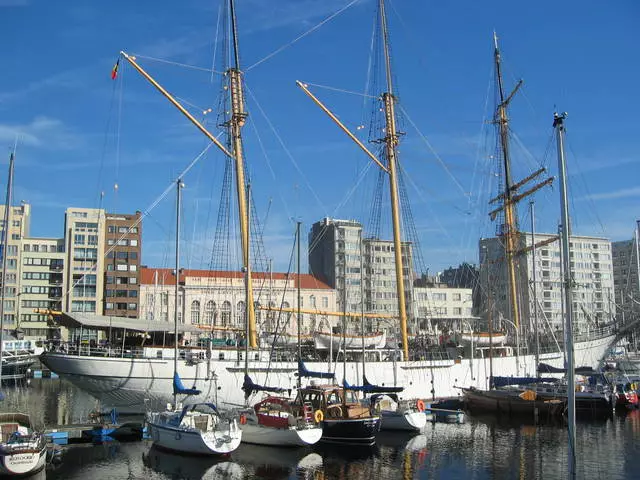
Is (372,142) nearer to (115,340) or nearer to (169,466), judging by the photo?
(115,340)

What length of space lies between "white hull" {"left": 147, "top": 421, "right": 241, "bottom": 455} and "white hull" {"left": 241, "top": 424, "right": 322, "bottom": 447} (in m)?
3.71

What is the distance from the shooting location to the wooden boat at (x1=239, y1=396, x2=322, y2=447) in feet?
136

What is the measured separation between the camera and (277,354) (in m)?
61.7

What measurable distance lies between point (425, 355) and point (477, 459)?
31.9 metres

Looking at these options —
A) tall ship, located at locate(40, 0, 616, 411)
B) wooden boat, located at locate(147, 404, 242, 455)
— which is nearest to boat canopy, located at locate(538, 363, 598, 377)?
tall ship, located at locate(40, 0, 616, 411)

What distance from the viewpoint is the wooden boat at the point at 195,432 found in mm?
38906

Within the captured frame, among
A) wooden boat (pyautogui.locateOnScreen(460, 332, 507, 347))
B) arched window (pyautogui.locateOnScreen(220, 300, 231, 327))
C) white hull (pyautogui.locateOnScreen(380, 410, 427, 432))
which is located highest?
arched window (pyautogui.locateOnScreen(220, 300, 231, 327))

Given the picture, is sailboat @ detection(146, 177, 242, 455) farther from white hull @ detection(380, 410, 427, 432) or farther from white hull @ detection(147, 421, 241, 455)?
white hull @ detection(380, 410, 427, 432)

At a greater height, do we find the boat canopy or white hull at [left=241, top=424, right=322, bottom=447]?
the boat canopy

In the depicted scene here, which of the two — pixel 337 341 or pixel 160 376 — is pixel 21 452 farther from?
pixel 337 341

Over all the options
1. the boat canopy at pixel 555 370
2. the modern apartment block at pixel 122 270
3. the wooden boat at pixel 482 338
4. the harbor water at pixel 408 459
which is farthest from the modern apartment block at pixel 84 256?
the harbor water at pixel 408 459

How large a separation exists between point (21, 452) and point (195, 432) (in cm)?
995

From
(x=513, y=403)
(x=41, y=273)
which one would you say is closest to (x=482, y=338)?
(x=513, y=403)

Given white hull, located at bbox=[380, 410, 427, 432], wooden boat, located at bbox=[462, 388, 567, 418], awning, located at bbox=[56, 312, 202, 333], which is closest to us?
white hull, located at bbox=[380, 410, 427, 432]
